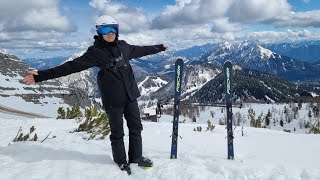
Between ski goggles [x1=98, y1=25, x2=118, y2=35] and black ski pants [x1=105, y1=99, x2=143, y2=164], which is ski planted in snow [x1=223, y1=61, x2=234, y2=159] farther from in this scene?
ski goggles [x1=98, y1=25, x2=118, y2=35]

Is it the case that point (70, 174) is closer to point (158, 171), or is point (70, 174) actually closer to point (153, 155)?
point (158, 171)

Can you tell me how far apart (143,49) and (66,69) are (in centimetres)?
160

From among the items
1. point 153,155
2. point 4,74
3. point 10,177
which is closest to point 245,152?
point 153,155

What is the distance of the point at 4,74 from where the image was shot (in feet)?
442

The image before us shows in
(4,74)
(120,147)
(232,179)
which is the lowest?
(232,179)

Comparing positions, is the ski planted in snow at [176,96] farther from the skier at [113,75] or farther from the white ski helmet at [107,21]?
the white ski helmet at [107,21]

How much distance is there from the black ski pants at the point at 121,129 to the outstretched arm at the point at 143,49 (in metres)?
0.90

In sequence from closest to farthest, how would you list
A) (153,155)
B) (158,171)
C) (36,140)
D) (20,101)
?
(158,171), (153,155), (36,140), (20,101)

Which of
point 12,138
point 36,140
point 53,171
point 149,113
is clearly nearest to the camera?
point 53,171

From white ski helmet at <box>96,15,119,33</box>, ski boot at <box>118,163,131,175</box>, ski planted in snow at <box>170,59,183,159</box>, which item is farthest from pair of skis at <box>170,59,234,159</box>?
white ski helmet at <box>96,15,119,33</box>

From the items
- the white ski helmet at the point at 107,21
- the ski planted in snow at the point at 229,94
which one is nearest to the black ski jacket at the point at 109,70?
the white ski helmet at the point at 107,21

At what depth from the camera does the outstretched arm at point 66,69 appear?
6.24m

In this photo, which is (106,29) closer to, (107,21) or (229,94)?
(107,21)

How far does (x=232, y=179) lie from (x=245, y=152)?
2.03 metres
